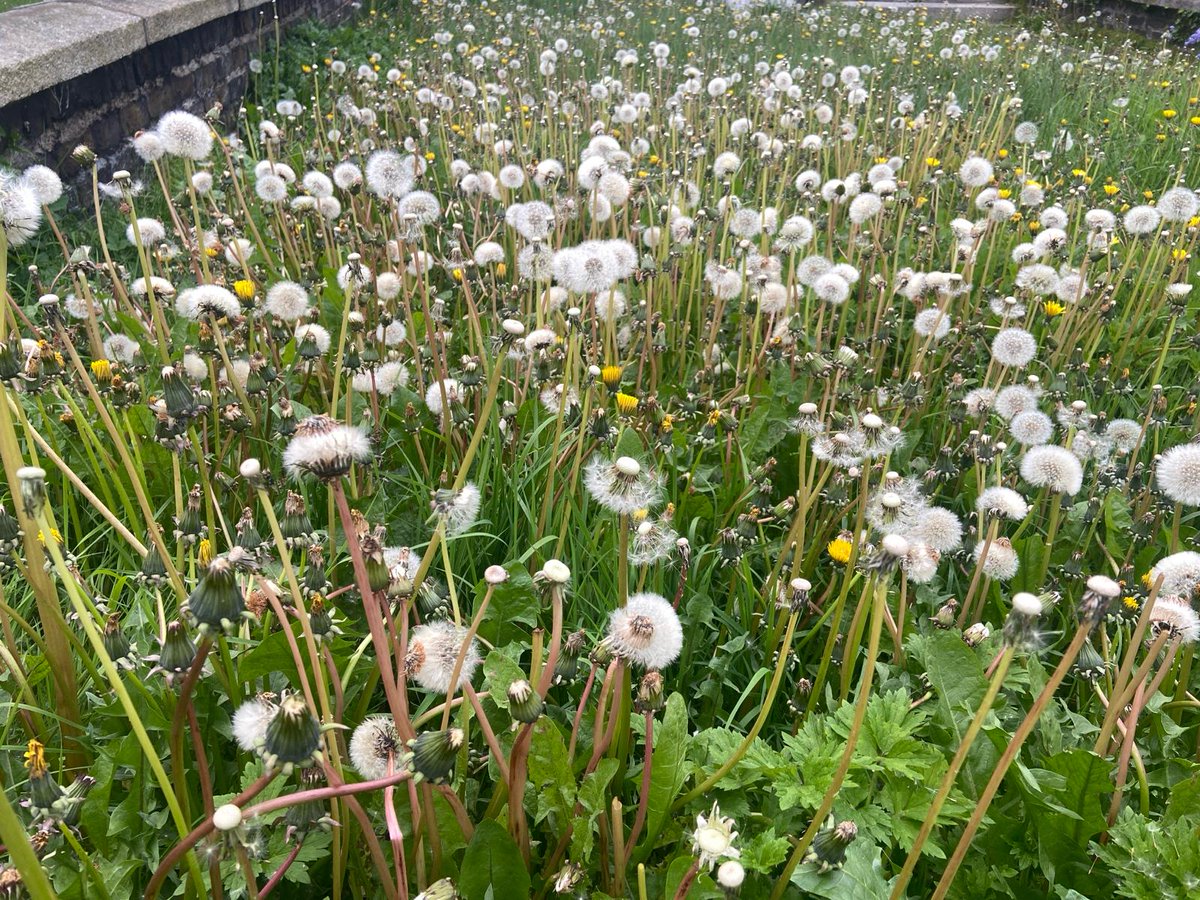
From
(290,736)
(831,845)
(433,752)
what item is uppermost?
(290,736)

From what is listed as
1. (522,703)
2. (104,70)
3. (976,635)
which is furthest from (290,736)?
(104,70)

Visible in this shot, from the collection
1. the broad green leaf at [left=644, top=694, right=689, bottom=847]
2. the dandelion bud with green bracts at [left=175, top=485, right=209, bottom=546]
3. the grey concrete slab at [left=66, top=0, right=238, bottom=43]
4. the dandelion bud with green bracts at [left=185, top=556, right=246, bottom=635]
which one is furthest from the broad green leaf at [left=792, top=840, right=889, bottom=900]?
the grey concrete slab at [left=66, top=0, right=238, bottom=43]

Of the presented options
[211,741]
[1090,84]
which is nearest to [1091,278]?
[211,741]

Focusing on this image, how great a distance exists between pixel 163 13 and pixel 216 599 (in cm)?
482

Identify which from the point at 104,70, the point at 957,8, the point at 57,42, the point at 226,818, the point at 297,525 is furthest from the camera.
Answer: the point at 957,8

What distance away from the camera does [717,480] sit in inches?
109

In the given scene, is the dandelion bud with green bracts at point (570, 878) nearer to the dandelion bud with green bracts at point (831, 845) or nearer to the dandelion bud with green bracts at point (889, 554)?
the dandelion bud with green bracts at point (831, 845)

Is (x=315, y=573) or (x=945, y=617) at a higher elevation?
(x=315, y=573)

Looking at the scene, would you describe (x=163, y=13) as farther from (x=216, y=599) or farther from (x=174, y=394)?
(x=216, y=599)

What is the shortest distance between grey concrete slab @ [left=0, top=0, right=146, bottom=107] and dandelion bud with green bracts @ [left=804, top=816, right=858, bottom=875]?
406cm

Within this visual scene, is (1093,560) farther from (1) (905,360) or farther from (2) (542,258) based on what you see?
(2) (542,258)

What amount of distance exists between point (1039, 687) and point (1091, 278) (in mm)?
2614

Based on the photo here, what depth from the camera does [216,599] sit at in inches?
40.2

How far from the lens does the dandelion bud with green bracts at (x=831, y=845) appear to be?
1.29 meters
